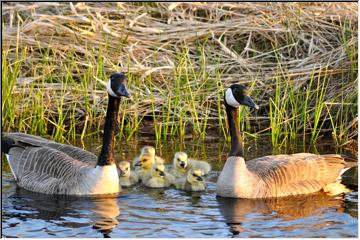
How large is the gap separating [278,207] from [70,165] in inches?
84.9

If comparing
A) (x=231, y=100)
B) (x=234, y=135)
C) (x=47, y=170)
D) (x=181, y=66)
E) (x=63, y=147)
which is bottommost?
(x=47, y=170)

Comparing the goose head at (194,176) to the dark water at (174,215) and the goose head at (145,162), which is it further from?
the goose head at (145,162)

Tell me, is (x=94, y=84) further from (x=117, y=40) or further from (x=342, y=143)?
(x=342, y=143)

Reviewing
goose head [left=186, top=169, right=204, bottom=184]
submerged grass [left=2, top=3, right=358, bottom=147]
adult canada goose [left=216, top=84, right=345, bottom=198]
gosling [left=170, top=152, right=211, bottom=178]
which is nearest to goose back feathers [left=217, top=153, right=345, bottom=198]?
adult canada goose [left=216, top=84, right=345, bottom=198]

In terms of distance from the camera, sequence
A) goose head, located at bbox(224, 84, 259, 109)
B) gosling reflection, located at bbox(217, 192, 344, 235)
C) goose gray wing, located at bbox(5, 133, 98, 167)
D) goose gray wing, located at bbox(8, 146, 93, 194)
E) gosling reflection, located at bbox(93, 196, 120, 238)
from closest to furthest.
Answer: gosling reflection, located at bbox(93, 196, 120, 238) → gosling reflection, located at bbox(217, 192, 344, 235) → goose head, located at bbox(224, 84, 259, 109) → goose gray wing, located at bbox(8, 146, 93, 194) → goose gray wing, located at bbox(5, 133, 98, 167)

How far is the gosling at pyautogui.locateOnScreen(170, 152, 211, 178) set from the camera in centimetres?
964

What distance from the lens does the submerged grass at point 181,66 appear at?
11.5 meters

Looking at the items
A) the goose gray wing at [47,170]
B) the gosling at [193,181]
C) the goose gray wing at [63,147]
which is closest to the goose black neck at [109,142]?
the goose gray wing at [47,170]

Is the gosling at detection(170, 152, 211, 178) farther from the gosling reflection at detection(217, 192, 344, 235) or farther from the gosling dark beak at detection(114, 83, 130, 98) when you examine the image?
the gosling dark beak at detection(114, 83, 130, 98)

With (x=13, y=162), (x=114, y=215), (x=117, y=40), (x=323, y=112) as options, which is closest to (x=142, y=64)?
(x=117, y=40)

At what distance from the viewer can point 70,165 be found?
9.36 metres

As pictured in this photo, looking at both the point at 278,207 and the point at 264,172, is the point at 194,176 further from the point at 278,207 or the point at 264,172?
the point at 278,207

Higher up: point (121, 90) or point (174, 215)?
point (121, 90)

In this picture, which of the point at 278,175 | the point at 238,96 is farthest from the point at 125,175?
the point at 278,175
